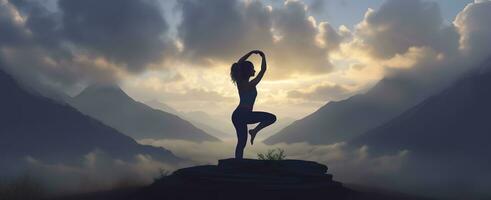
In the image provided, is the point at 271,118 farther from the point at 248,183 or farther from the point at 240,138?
the point at 248,183

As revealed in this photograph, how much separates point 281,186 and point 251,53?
5.15 meters

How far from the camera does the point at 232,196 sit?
13875mm

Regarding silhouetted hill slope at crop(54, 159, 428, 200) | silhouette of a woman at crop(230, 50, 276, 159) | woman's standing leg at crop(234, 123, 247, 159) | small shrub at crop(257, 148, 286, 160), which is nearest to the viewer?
silhouetted hill slope at crop(54, 159, 428, 200)

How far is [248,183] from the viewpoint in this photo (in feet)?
46.0

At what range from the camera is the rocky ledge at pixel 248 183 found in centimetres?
1384

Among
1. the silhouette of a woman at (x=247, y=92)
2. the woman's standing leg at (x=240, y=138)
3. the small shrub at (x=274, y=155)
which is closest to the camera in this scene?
the silhouette of a woman at (x=247, y=92)

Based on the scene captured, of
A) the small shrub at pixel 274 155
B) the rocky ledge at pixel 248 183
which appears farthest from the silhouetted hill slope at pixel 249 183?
the small shrub at pixel 274 155

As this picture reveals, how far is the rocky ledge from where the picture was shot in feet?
45.4

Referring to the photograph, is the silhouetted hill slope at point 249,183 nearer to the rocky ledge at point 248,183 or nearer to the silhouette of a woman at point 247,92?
the rocky ledge at point 248,183

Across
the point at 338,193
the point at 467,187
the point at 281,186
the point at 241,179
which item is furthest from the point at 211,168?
the point at 467,187

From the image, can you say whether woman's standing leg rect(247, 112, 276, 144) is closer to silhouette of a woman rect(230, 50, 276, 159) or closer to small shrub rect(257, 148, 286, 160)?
silhouette of a woman rect(230, 50, 276, 159)

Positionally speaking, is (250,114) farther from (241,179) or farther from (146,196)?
(146,196)

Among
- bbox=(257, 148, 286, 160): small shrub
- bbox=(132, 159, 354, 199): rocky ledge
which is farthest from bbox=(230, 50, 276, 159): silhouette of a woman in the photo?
bbox=(132, 159, 354, 199): rocky ledge

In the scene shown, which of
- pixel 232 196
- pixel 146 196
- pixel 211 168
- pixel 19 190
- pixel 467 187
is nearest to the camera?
pixel 232 196
